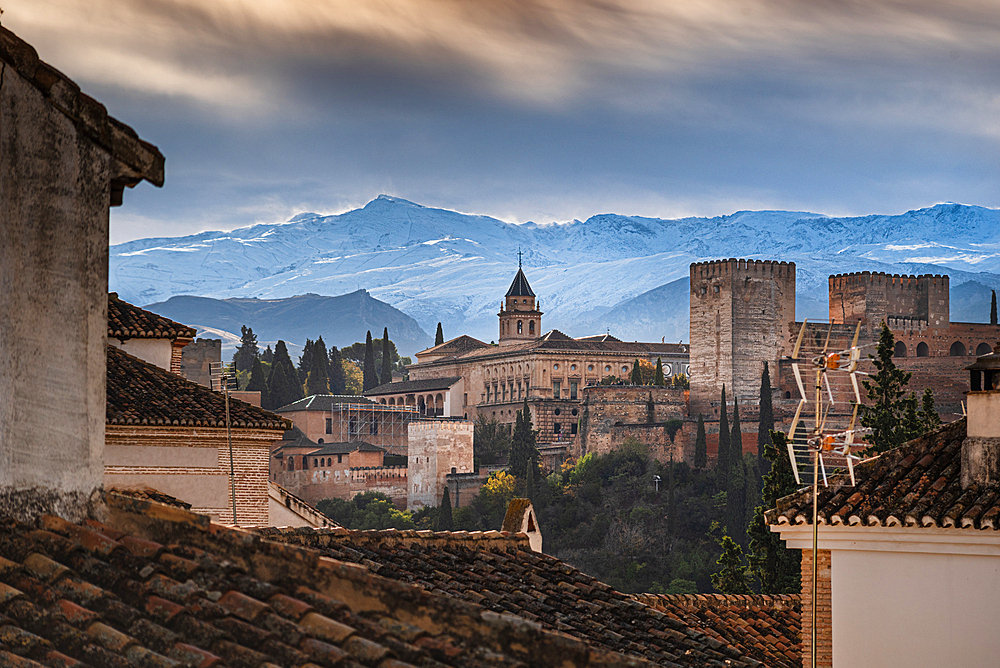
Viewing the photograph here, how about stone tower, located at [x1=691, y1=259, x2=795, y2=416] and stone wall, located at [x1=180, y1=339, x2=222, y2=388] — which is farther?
stone tower, located at [x1=691, y1=259, x2=795, y2=416]

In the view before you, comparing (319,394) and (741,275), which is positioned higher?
(741,275)

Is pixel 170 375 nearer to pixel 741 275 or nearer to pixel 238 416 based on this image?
pixel 238 416

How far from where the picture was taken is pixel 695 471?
77.4 meters

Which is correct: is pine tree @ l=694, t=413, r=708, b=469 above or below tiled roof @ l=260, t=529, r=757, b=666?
below

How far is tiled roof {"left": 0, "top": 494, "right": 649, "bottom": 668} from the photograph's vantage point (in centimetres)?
368

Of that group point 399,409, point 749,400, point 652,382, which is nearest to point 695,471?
point 749,400

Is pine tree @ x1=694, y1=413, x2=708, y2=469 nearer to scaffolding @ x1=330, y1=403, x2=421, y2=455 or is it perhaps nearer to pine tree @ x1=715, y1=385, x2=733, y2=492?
pine tree @ x1=715, y1=385, x2=733, y2=492

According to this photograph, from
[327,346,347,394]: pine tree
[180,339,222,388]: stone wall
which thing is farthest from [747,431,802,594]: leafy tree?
[327,346,347,394]: pine tree

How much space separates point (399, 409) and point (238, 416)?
80.7m

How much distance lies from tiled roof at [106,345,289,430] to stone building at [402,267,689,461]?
74.8 m

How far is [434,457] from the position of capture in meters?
83.0

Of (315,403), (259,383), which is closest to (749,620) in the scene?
(315,403)

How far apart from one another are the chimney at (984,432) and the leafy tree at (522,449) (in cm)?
6713

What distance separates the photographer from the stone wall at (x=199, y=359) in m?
27.4
